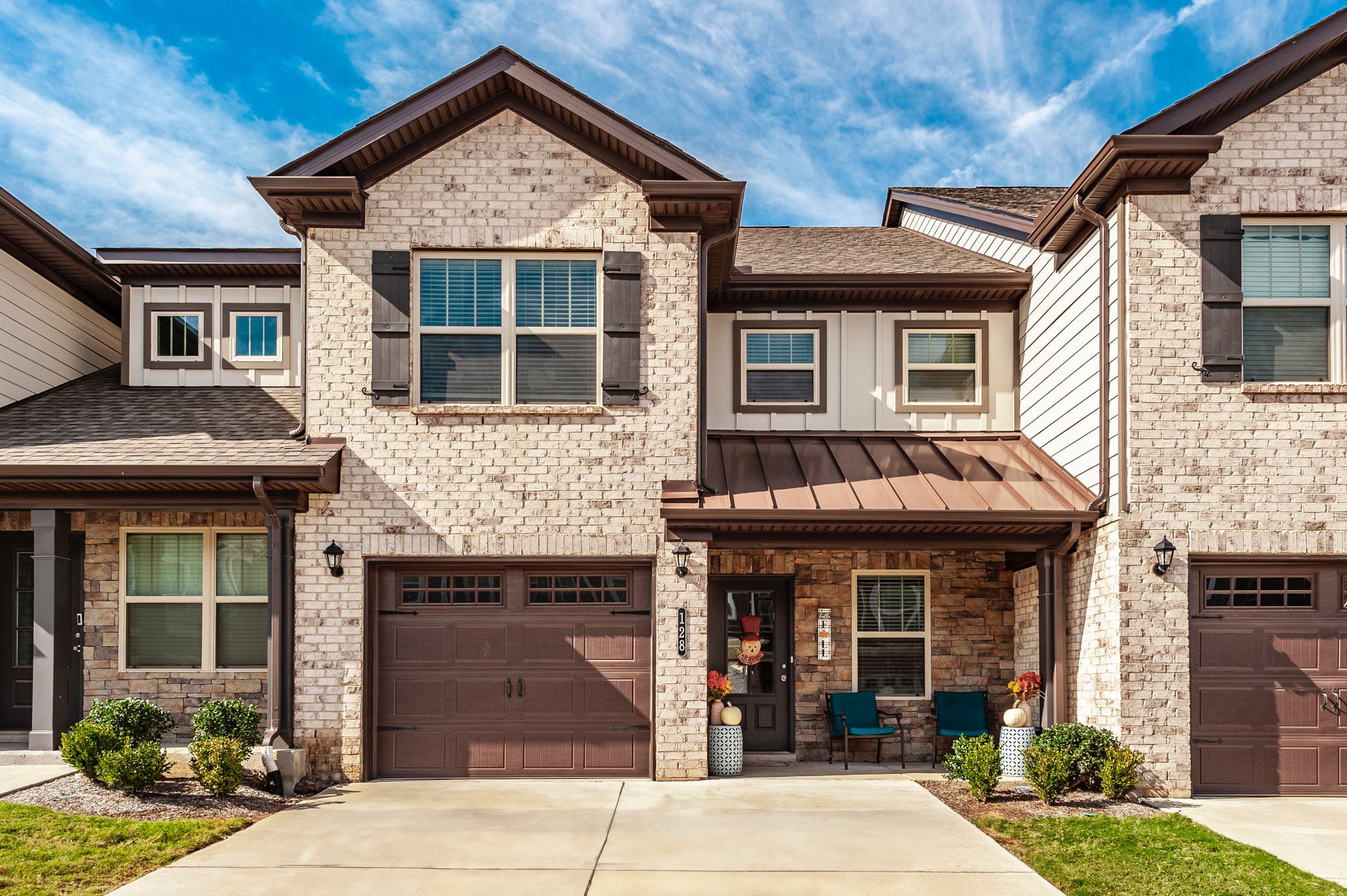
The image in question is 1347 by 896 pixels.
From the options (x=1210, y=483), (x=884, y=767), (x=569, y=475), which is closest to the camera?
Result: (x=1210, y=483)

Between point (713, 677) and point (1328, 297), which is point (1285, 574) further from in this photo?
point (713, 677)

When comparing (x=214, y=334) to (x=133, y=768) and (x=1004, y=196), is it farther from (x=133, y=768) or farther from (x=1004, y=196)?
(x=1004, y=196)

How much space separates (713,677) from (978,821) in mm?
3326

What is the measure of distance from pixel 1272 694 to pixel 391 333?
892cm

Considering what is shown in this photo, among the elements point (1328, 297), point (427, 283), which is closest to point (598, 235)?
point (427, 283)

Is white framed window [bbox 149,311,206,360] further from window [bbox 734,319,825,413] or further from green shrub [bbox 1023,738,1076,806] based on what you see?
green shrub [bbox 1023,738,1076,806]

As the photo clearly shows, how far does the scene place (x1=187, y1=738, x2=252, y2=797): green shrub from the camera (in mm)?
9531

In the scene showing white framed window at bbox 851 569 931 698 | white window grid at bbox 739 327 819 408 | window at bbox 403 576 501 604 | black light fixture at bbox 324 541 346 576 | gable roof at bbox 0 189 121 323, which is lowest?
white framed window at bbox 851 569 931 698

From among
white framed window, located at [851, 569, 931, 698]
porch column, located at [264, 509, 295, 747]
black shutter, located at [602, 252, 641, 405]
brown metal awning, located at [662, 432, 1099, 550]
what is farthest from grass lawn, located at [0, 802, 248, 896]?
white framed window, located at [851, 569, 931, 698]

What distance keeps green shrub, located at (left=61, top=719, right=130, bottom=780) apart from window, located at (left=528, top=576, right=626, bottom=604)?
12.7 feet

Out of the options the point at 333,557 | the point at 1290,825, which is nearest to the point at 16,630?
the point at 333,557

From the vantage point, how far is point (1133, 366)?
10250 mm

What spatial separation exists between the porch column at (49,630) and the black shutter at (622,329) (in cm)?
557

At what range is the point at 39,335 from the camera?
13133 mm
